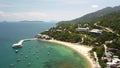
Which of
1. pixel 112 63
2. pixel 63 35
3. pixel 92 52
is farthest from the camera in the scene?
pixel 63 35

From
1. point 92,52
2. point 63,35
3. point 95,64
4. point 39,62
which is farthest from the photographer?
point 63,35

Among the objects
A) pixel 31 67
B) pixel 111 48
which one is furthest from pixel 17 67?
pixel 111 48

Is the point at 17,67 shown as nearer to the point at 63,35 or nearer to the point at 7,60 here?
the point at 7,60

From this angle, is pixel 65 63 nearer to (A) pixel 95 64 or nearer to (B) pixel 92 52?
(A) pixel 95 64

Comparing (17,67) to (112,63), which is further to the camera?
(17,67)

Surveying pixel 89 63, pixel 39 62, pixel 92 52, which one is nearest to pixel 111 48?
pixel 92 52

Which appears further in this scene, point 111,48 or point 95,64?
point 111,48

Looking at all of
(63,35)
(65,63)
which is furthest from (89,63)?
(63,35)

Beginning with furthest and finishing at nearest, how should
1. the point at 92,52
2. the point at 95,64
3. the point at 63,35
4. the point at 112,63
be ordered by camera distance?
the point at 63,35 < the point at 92,52 < the point at 95,64 < the point at 112,63

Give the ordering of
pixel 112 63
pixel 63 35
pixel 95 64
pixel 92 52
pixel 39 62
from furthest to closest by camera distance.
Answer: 1. pixel 63 35
2. pixel 92 52
3. pixel 39 62
4. pixel 95 64
5. pixel 112 63
